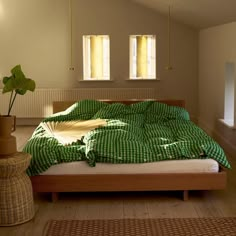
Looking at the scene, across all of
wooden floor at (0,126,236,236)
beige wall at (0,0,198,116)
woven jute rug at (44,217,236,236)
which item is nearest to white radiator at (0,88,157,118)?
beige wall at (0,0,198,116)

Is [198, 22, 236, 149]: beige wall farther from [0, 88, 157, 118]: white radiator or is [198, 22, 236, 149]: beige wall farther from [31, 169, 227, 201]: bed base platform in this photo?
[31, 169, 227, 201]: bed base platform

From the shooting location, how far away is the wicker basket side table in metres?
3.18

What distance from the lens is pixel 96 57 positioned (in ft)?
24.2

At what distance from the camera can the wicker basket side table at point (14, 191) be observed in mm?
3178

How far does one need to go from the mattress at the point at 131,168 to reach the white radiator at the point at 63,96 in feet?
12.0

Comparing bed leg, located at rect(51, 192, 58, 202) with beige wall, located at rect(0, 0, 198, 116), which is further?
beige wall, located at rect(0, 0, 198, 116)

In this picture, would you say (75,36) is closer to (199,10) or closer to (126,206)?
(199,10)

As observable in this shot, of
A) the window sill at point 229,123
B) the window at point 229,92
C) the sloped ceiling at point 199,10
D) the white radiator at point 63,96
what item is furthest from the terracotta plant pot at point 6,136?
the white radiator at point 63,96

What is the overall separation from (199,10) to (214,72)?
1.05 metres

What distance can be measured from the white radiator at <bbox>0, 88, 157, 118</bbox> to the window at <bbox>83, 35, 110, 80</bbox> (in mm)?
298

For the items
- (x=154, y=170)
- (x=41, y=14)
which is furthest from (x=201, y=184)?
(x=41, y=14)

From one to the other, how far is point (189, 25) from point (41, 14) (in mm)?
2315

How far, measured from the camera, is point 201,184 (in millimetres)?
3672

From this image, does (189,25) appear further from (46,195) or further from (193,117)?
(46,195)
